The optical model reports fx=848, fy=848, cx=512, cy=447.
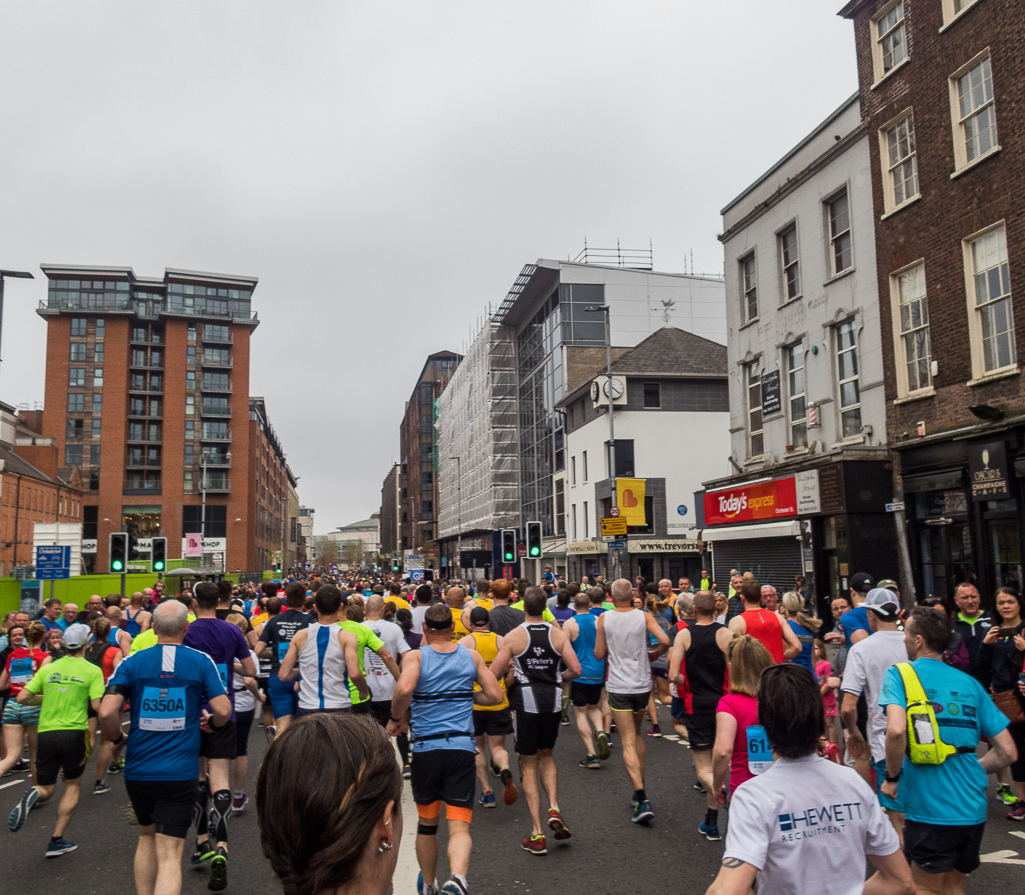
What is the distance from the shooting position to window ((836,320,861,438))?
66.3 feet

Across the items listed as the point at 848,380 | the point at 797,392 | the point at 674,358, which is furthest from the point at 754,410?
the point at 674,358

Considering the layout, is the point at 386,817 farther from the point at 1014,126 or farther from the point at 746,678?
the point at 1014,126

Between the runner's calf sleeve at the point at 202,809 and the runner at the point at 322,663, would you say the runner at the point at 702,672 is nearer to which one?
the runner at the point at 322,663

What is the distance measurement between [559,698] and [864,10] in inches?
759

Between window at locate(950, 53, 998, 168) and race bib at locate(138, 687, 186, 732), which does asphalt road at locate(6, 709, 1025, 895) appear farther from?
window at locate(950, 53, 998, 168)

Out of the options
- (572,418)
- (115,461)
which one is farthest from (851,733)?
(115,461)

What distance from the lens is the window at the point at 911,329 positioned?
17.9 meters

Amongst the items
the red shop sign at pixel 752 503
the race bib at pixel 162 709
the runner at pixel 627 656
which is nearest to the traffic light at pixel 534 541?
the red shop sign at pixel 752 503

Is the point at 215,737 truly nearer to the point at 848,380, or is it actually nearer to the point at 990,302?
the point at 990,302

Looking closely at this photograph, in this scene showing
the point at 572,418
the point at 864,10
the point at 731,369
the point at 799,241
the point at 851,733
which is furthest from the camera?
the point at 572,418

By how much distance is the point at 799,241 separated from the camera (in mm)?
22875

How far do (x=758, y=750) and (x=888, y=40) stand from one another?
1940cm

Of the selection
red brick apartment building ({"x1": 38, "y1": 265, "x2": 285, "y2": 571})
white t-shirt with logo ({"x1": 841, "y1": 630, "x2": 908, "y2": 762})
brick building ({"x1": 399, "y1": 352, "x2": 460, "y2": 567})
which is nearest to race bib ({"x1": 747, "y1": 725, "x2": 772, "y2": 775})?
white t-shirt with logo ({"x1": 841, "y1": 630, "x2": 908, "y2": 762})

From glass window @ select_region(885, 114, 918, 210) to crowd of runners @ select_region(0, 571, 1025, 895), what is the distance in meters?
12.5
